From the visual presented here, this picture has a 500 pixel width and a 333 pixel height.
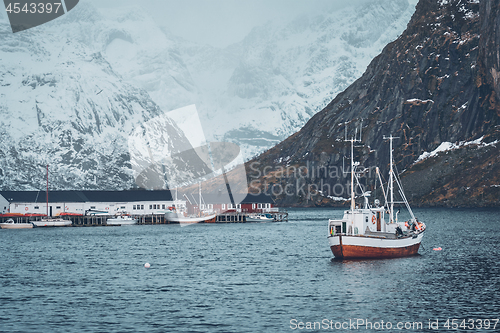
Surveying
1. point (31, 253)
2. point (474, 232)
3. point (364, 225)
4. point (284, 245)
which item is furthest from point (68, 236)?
point (474, 232)

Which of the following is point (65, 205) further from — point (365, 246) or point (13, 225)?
point (365, 246)

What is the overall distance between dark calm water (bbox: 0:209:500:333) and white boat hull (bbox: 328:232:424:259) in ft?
4.21

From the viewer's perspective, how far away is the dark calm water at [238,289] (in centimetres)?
4612

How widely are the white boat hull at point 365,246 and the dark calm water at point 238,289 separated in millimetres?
1284

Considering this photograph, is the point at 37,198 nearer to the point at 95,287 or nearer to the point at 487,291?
the point at 95,287

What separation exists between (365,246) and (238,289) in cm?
2236

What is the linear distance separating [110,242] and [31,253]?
21.9 metres

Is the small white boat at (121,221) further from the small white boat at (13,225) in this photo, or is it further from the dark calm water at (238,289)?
the dark calm water at (238,289)

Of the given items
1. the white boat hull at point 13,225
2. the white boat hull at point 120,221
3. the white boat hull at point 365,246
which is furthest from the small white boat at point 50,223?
the white boat hull at point 365,246

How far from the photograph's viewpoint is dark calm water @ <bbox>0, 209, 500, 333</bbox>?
46125 millimetres

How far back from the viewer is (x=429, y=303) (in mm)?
51719

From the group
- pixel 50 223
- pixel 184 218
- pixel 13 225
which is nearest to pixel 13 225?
pixel 13 225

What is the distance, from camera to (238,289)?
60.0 meters

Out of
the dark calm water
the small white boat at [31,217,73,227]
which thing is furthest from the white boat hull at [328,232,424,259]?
the small white boat at [31,217,73,227]
